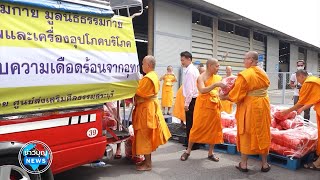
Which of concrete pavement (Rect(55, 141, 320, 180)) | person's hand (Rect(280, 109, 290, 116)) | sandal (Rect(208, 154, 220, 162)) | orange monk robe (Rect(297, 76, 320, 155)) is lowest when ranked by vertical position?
concrete pavement (Rect(55, 141, 320, 180))

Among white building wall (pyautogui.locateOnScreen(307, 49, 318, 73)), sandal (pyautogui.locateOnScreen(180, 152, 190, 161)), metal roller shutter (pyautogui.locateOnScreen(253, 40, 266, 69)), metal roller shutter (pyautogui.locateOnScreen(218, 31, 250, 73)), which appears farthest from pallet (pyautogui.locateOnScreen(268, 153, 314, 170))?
white building wall (pyautogui.locateOnScreen(307, 49, 318, 73))

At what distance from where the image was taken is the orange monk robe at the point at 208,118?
213 inches

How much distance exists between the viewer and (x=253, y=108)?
15.8 feet

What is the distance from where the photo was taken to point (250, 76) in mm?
4738

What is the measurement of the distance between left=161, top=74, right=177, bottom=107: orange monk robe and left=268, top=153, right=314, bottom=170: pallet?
21.9 feet

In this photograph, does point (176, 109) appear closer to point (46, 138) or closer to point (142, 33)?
point (46, 138)

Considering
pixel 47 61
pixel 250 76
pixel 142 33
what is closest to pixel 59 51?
pixel 47 61

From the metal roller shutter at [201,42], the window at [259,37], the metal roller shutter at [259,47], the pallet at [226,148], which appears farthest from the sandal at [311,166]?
the window at [259,37]

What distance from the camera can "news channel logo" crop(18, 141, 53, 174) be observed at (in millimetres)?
2875

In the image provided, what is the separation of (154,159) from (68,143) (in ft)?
7.74

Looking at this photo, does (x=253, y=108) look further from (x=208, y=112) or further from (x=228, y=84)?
(x=208, y=112)

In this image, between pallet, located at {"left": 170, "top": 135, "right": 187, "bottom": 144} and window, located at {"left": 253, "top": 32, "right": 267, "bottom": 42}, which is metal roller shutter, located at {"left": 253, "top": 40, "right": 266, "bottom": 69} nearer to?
window, located at {"left": 253, "top": 32, "right": 267, "bottom": 42}

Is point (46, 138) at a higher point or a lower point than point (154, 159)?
higher

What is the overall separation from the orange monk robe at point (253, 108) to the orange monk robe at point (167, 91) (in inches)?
280
